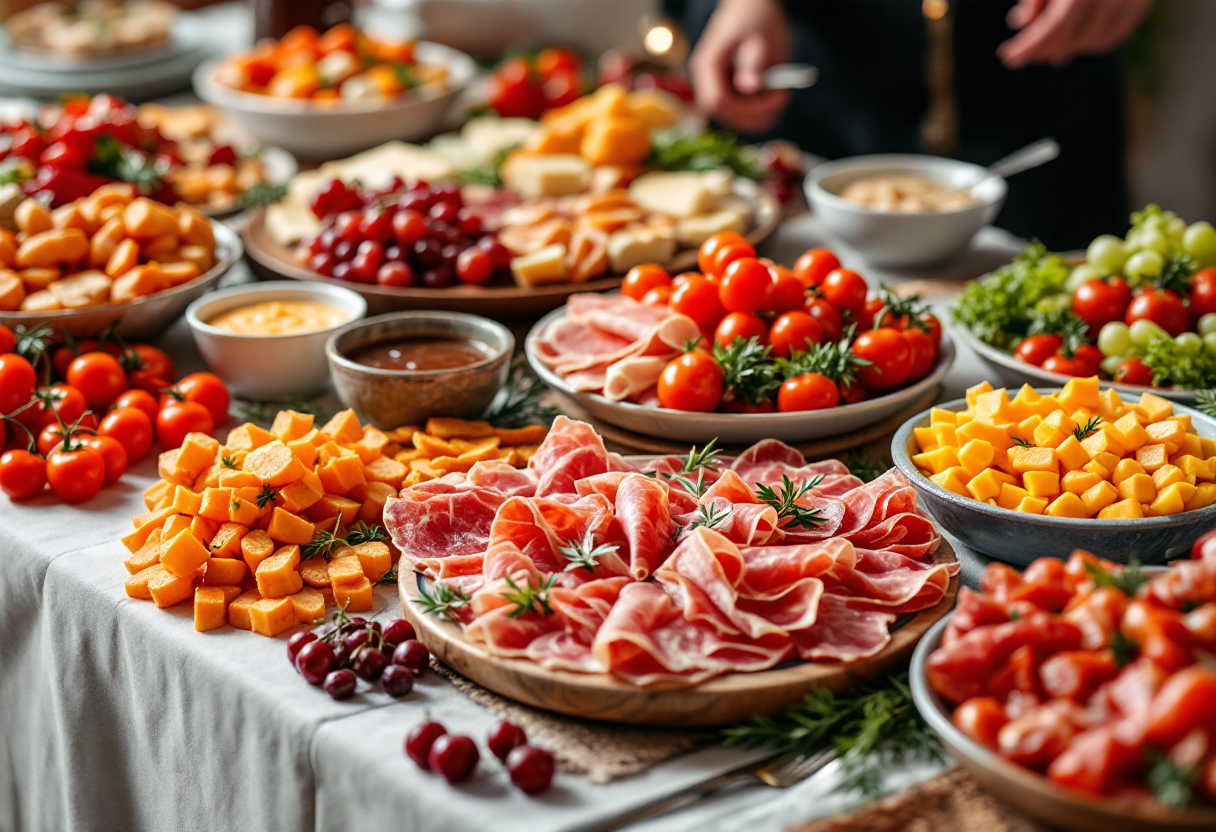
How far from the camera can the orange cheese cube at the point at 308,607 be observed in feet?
4.96

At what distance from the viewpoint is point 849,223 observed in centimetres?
267

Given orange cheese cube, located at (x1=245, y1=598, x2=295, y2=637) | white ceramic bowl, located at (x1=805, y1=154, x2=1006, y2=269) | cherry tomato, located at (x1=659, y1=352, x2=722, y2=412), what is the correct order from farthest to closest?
white ceramic bowl, located at (x1=805, y1=154, x2=1006, y2=269)
cherry tomato, located at (x1=659, y1=352, x2=722, y2=412)
orange cheese cube, located at (x1=245, y1=598, x2=295, y2=637)

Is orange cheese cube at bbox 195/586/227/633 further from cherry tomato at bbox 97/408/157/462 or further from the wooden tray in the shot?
the wooden tray

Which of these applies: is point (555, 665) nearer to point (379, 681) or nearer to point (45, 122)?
point (379, 681)

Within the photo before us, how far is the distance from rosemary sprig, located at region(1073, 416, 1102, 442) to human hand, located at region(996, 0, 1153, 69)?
1816 mm

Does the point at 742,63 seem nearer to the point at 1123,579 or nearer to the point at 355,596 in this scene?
the point at 355,596

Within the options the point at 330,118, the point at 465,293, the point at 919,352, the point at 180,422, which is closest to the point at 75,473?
the point at 180,422

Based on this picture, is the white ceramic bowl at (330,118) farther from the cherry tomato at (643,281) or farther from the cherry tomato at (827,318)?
the cherry tomato at (827,318)

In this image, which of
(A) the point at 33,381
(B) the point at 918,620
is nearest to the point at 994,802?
(B) the point at 918,620

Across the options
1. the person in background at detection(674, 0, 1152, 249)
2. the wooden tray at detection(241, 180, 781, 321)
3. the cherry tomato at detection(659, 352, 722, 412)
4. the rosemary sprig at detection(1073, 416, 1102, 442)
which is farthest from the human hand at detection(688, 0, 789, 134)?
the rosemary sprig at detection(1073, 416, 1102, 442)

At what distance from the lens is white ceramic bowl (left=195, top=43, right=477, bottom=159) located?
3.45 m

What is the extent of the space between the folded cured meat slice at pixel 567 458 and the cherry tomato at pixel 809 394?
1.21 ft

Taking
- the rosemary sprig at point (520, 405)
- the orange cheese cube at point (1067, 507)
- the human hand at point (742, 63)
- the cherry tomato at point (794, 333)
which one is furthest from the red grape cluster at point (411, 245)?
the orange cheese cube at point (1067, 507)

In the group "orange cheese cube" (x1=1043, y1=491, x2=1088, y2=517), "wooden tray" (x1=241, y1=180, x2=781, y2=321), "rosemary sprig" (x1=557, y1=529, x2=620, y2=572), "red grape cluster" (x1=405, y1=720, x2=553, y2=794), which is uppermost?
"orange cheese cube" (x1=1043, y1=491, x2=1088, y2=517)
